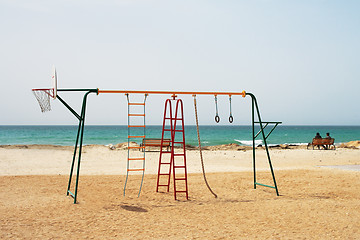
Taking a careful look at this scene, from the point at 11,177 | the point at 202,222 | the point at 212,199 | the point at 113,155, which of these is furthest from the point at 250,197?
the point at 113,155

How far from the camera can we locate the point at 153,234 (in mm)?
5410

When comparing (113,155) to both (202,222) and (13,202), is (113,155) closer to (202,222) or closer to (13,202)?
(13,202)

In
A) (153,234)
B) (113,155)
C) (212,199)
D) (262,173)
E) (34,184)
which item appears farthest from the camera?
(113,155)

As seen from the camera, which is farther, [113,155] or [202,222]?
[113,155]

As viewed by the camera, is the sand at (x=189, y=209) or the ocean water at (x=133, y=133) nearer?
the sand at (x=189, y=209)

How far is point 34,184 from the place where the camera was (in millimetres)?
9391

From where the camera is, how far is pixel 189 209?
703 cm

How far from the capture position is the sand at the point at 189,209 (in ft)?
18.1

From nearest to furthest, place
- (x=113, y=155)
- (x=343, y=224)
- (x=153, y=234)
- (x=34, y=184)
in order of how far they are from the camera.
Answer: (x=153, y=234)
(x=343, y=224)
(x=34, y=184)
(x=113, y=155)

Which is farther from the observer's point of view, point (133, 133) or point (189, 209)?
point (133, 133)

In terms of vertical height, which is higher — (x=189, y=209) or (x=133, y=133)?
(x=133, y=133)

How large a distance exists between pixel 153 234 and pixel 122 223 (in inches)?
32.5

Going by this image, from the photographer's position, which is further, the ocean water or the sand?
the ocean water

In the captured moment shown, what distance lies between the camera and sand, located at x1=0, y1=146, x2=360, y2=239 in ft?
18.1
